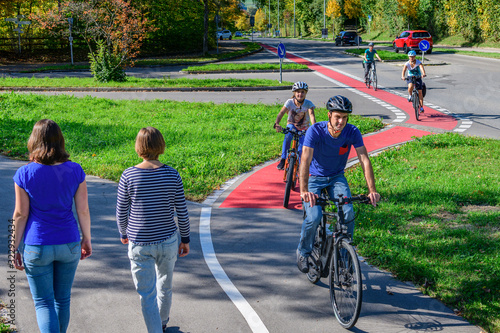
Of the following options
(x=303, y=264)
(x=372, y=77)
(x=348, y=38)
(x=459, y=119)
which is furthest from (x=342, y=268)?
(x=348, y=38)

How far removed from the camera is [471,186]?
8141mm

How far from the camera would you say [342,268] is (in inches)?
174

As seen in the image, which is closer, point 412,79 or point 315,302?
point 315,302

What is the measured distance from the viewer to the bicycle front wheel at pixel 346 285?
4.11 m

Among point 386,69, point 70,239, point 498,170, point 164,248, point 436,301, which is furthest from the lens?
point 386,69

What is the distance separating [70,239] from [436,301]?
3364 millimetres

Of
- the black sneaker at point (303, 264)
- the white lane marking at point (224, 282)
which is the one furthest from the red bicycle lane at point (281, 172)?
the black sneaker at point (303, 264)

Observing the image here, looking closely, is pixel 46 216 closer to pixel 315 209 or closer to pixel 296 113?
pixel 315 209

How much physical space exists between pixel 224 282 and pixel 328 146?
1.76 m

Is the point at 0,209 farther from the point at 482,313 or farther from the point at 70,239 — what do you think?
the point at 482,313

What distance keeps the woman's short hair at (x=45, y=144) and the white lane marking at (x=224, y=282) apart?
215cm

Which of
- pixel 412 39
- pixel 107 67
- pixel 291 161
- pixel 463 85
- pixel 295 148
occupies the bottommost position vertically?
pixel 291 161

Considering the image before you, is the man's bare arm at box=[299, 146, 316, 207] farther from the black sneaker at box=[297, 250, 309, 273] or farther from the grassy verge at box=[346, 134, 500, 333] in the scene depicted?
the grassy verge at box=[346, 134, 500, 333]

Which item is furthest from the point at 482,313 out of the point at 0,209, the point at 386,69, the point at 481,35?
the point at 481,35
